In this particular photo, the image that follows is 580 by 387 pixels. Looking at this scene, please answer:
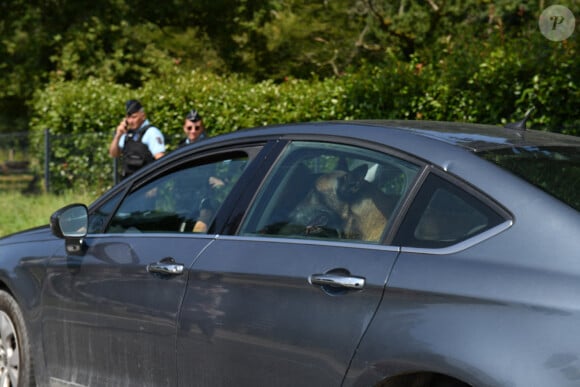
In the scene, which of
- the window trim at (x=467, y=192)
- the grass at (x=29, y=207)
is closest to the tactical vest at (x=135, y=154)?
the grass at (x=29, y=207)

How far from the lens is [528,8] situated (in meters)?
27.0

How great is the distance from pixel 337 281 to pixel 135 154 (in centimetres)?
702

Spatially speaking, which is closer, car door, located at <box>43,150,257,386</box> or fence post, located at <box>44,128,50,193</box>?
car door, located at <box>43,150,257,386</box>

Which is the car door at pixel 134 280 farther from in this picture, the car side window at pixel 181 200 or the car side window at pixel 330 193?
the car side window at pixel 330 193

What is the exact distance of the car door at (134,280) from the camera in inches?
163

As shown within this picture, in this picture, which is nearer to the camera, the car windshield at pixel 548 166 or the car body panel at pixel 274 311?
the car windshield at pixel 548 166

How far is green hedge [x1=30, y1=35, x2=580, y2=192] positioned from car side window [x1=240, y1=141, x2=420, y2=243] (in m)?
6.39

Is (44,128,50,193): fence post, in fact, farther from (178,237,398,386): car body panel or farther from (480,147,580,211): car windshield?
(480,147,580,211): car windshield

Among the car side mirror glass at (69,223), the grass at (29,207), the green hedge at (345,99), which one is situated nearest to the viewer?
the car side mirror glass at (69,223)

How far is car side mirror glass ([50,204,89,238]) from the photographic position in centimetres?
482

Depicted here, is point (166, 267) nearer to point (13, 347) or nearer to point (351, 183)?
point (351, 183)

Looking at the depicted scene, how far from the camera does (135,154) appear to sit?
400 inches

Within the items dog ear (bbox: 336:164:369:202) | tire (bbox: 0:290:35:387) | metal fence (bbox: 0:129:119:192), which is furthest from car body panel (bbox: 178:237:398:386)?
metal fence (bbox: 0:129:119:192)

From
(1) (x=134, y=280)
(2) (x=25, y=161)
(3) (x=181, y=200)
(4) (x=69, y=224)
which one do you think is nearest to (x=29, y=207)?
(2) (x=25, y=161)
